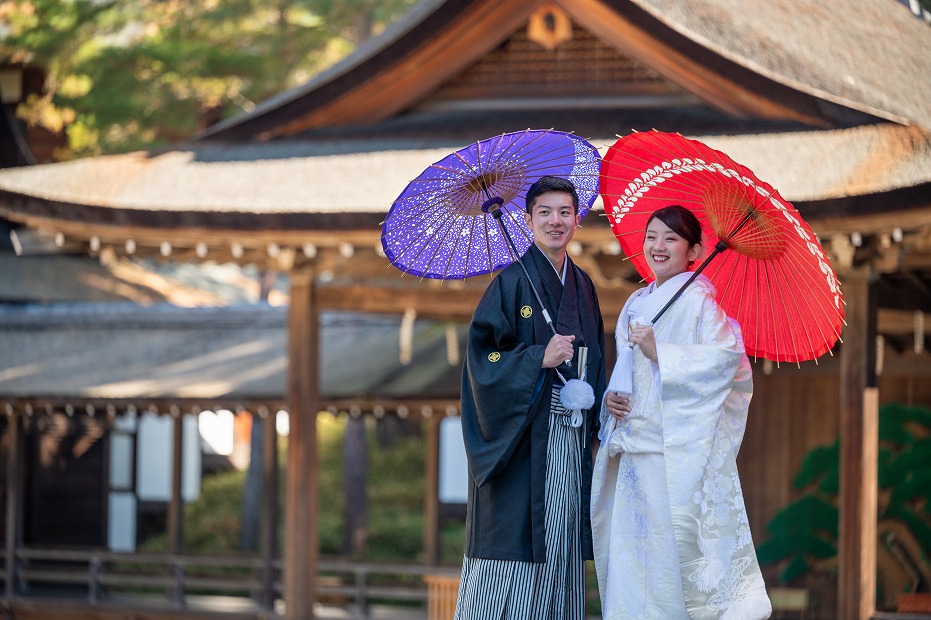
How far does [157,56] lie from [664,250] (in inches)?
425

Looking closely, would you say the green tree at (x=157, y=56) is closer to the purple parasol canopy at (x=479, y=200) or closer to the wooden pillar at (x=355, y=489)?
the wooden pillar at (x=355, y=489)

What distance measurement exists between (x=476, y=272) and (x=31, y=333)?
8.65 m

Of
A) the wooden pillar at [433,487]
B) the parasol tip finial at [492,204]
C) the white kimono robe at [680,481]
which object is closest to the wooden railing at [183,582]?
the wooden pillar at [433,487]

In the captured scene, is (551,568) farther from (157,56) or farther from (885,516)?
(157,56)

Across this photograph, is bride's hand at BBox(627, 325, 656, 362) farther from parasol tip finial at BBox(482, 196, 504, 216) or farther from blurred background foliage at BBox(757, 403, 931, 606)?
blurred background foliage at BBox(757, 403, 931, 606)

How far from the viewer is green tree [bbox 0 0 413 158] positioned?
13617mm

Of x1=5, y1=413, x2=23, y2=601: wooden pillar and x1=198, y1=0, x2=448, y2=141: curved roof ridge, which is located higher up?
x1=198, y1=0, x2=448, y2=141: curved roof ridge

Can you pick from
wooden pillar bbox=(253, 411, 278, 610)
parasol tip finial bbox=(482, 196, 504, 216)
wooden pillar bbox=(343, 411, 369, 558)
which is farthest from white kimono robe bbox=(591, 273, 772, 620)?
wooden pillar bbox=(343, 411, 369, 558)

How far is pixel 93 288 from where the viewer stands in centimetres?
1365

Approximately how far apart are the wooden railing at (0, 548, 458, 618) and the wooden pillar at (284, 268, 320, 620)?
4.75 feet

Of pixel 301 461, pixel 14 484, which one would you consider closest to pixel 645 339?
pixel 301 461

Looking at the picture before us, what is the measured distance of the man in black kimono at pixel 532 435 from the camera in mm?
3924

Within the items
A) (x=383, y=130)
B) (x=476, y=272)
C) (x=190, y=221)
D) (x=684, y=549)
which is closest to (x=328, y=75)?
(x=383, y=130)

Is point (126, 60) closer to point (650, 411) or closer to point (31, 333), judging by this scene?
point (31, 333)
